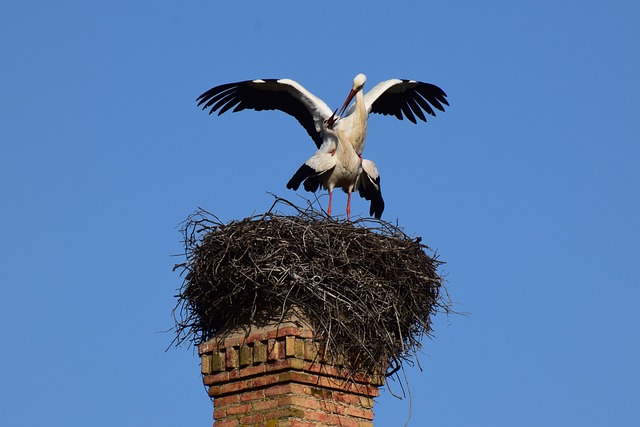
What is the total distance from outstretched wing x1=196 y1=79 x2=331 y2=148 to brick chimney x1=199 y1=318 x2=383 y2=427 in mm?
3332

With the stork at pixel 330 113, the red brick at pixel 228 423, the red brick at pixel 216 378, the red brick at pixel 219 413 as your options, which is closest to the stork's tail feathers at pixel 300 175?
the stork at pixel 330 113

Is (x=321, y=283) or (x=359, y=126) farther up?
(x=359, y=126)

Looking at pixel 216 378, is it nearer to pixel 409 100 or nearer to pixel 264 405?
pixel 264 405

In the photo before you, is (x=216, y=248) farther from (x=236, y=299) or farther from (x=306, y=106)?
(x=306, y=106)

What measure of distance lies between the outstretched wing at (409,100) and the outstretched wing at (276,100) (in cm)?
73

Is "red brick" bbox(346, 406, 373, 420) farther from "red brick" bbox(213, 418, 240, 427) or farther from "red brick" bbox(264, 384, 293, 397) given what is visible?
"red brick" bbox(213, 418, 240, 427)

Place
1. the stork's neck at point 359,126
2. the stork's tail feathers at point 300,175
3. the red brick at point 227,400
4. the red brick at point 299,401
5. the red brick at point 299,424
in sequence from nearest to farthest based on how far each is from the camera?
the red brick at point 299,424
the red brick at point 299,401
the red brick at point 227,400
the stork's tail feathers at point 300,175
the stork's neck at point 359,126

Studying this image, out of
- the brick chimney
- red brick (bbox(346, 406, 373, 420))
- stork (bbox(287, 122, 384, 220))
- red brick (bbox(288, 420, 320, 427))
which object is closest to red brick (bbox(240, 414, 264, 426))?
the brick chimney

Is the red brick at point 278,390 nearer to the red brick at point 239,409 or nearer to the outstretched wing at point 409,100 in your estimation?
the red brick at point 239,409

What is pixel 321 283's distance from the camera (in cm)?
673

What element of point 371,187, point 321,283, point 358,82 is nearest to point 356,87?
point 358,82

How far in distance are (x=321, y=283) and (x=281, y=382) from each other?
2.28ft

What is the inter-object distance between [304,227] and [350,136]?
243 centimetres

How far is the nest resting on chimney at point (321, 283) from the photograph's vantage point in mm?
6664
